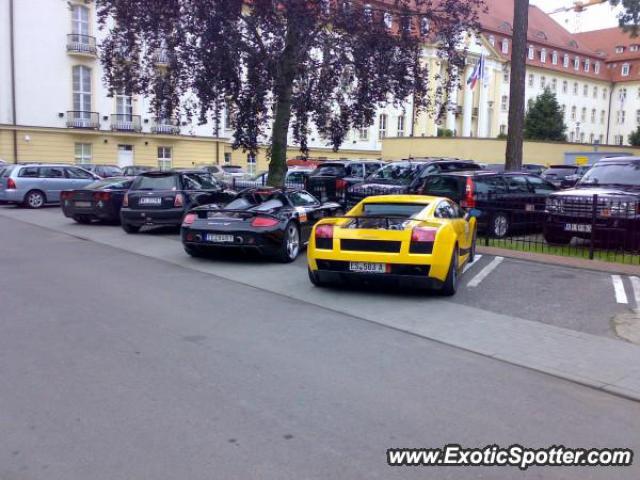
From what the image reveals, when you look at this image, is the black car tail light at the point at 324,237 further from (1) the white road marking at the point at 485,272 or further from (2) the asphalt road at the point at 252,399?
(1) the white road marking at the point at 485,272

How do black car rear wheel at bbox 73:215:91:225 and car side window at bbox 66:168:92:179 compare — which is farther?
car side window at bbox 66:168:92:179

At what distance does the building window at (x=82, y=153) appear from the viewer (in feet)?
141

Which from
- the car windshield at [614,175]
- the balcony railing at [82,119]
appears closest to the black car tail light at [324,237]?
the car windshield at [614,175]

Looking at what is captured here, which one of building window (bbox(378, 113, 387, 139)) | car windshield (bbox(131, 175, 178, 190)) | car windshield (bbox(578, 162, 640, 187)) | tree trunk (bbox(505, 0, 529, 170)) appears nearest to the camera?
car windshield (bbox(578, 162, 640, 187))

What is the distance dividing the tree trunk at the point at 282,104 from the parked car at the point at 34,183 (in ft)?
28.1

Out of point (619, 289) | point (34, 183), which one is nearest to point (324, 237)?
point (619, 289)

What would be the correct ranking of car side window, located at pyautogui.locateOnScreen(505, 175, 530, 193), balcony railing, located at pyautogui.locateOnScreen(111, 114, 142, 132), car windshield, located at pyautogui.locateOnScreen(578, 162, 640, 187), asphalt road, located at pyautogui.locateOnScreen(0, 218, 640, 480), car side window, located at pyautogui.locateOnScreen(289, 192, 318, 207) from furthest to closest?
balcony railing, located at pyautogui.locateOnScreen(111, 114, 142, 132), car side window, located at pyautogui.locateOnScreen(505, 175, 530, 193), car windshield, located at pyautogui.locateOnScreen(578, 162, 640, 187), car side window, located at pyautogui.locateOnScreen(289, 192, 318, 207), asphalt road, located at pyautogui.locateOnScreen(0, 218, 640, 480)

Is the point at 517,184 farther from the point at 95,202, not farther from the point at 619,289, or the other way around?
the point at 95,202

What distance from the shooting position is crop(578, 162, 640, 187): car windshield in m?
13.3

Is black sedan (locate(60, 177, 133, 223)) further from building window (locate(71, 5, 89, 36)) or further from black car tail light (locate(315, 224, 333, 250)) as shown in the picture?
building window (locate(71, 5, 89, 36))

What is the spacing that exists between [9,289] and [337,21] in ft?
34.9

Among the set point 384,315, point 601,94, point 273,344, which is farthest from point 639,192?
point 601,94

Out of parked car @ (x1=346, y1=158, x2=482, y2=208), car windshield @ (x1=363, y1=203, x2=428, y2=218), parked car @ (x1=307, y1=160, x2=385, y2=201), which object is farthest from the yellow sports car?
parked car @ (x1=307, y1=160, x2=385, y2=201)

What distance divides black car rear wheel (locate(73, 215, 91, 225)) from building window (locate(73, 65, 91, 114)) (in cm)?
2710
